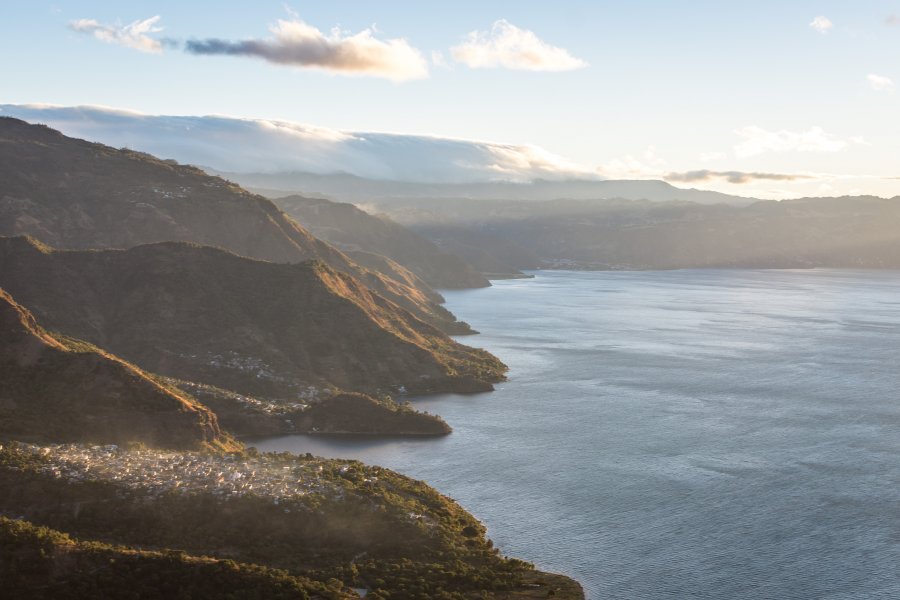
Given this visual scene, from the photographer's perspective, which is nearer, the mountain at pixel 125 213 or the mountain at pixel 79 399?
the mountain at pixel 79 399

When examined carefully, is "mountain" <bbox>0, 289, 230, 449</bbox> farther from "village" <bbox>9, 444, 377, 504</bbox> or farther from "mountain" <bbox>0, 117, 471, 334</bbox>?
"mountain" <bbox>0, 117, 471, 334</bbox>

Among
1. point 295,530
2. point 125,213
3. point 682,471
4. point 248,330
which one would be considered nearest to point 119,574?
point 295,530

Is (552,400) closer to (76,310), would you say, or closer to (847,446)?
(847,446)

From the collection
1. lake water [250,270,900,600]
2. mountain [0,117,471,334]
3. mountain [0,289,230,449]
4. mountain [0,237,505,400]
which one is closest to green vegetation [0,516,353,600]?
mountain [0,289,230,449]

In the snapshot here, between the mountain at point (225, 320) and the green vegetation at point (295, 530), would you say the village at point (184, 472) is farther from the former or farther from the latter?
the mountain at point (225, 320)

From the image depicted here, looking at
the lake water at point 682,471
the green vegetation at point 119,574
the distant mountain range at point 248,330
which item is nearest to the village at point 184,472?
the green vegetation at point 119,574

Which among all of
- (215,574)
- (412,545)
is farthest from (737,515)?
(215,574)

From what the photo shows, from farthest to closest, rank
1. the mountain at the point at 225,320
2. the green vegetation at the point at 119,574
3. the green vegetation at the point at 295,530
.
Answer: the mountain at the point at 225,320 < the green vegetation at the point at 295,530 < the green vegetation at the point at 119,574
